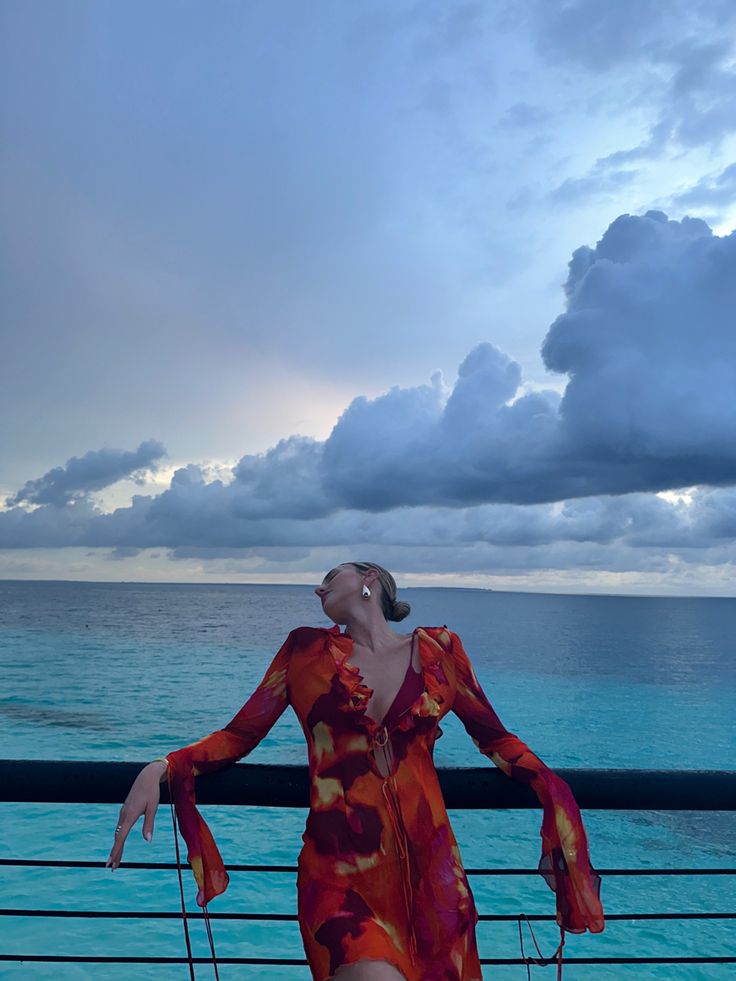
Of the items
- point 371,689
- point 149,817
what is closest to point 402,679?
point 371,689

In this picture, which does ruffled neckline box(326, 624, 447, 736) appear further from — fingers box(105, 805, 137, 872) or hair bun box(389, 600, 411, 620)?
A: fingers box(105, 805, 137, 872)

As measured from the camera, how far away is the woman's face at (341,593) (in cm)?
266

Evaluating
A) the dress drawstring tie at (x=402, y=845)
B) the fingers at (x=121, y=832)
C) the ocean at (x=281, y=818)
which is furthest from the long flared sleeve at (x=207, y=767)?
the ocean at (x=281, y=818)

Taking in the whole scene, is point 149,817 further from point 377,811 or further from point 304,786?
point 377,811

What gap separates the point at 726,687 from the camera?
53.4 metres

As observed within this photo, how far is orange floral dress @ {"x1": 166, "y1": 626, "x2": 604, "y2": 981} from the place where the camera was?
7.06 ft

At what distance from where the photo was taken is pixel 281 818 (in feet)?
65.8

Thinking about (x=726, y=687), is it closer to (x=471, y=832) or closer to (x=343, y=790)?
(x=471, y=832)

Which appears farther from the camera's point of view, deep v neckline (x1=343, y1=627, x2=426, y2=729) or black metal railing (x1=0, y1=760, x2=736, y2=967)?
deep v neckline (x1=343, y1=627, x2=426, y2=729)

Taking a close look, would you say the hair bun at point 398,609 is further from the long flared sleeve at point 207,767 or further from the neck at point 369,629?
the long flared sleeve at point 207,767

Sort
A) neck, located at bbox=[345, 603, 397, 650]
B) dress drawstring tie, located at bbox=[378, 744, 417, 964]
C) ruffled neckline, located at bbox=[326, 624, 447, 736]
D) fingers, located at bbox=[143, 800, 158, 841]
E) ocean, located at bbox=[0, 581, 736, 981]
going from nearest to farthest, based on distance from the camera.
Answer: fingers, located at bbox=[143, 800, 158, 841]
dress drawstring tie, located at bbox=[378, 744, 417, 964]
ruffled neckline, located at bbox=[326, 624, 447, 736]
neck, located at bbox=[345, 603, 397, 650]
ocean, located at bbox=[0, 581, 736, 981]

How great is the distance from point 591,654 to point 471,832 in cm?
5874

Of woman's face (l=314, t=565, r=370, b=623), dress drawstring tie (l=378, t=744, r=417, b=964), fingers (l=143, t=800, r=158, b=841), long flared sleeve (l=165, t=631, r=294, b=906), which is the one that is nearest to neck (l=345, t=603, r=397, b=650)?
woman's face (l=314, t=565, r=370, b=623)

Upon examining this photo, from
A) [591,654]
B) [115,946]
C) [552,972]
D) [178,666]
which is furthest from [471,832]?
[591,654]
